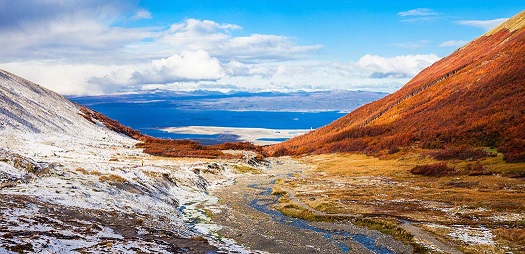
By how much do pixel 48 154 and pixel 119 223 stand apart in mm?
44173

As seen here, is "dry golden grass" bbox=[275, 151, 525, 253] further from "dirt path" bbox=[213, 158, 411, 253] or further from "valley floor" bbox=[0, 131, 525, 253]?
"dirt path" bbox=[213, 158, 411, 253]

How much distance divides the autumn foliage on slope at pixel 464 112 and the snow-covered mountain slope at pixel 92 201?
Answer: 6464 centimetres

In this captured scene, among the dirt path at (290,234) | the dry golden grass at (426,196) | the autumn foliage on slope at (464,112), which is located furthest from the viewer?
the autumn foliage on slope at (464,112)

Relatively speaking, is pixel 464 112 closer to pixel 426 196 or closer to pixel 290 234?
pixel 426 196

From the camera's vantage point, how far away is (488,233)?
40.0 metres

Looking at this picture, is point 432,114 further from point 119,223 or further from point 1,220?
point 1,220

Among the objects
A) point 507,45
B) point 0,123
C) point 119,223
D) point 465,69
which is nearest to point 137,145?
point 0,123

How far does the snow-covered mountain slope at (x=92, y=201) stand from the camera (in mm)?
28281

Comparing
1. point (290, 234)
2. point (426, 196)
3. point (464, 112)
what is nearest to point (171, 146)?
point (426, 196)

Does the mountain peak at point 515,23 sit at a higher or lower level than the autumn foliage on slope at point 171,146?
higher

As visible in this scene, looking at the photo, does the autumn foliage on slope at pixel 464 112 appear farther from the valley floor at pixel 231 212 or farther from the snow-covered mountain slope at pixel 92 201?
the snow-covered mountain slope at pixel 92 201

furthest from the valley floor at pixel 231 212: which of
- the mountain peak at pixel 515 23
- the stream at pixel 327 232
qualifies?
the mountain peak at pixel 515 23

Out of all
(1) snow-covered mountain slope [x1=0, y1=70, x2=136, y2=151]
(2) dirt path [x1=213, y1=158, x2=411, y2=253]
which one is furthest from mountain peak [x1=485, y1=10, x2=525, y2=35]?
(2) dirt path [x1=213, y1=158, x2=411, y2=253]

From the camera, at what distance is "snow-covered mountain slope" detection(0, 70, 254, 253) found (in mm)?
28281
